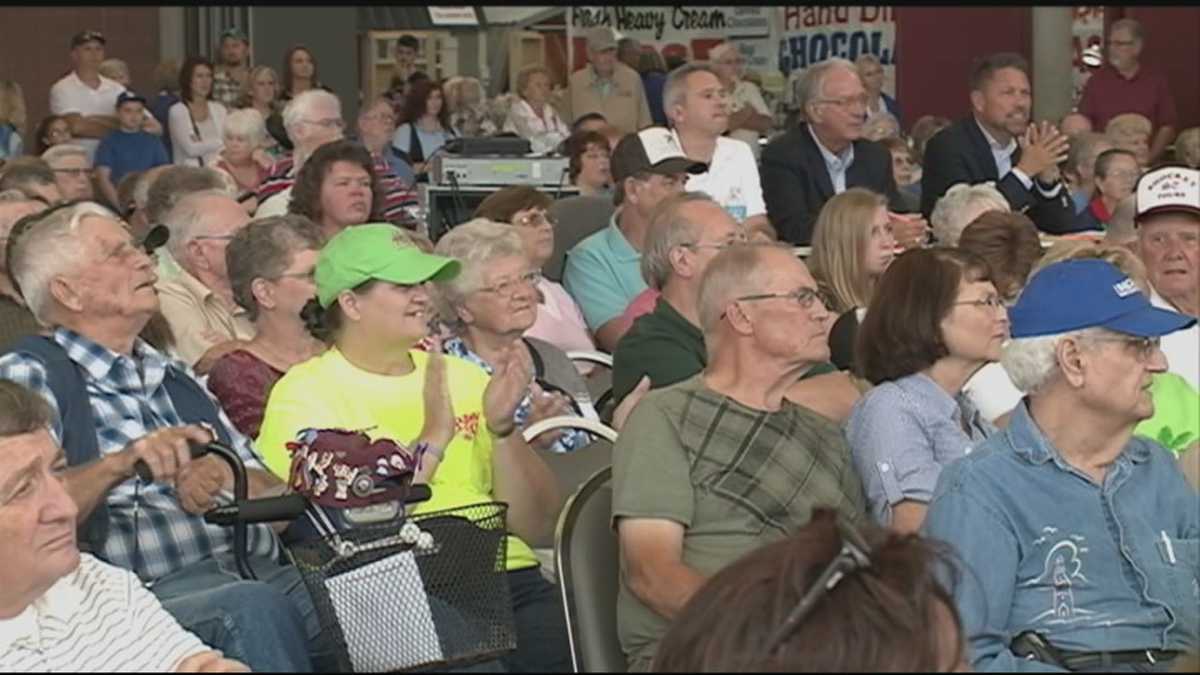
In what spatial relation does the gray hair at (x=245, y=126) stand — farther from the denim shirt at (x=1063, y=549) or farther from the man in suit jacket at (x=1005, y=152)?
the denim shirt at (x=1063, y=549)

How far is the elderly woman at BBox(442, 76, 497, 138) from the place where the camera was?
14.3 meters

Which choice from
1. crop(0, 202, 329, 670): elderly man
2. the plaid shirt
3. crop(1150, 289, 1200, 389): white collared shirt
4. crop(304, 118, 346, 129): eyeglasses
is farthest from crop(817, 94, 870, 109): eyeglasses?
the plaid shirt

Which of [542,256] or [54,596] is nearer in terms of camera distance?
[54,596]

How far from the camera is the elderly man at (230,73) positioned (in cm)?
1470

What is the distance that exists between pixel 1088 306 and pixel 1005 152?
521 centimetres

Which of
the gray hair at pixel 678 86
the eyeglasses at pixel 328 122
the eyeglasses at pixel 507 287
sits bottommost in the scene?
the eyeglasses at pixel 507 287

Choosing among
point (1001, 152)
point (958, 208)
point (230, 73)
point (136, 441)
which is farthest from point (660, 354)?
point (230, 73)

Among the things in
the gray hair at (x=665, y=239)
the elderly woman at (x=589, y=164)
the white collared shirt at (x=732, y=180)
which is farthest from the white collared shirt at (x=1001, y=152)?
the gray hair at (x=665, y=239)

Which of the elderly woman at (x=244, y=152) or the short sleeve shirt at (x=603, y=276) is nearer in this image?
the short sleeve shirt at (x=603, y=276)

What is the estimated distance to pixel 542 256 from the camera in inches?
295

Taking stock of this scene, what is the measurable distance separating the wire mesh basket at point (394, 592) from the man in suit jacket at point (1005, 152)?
5.09 m

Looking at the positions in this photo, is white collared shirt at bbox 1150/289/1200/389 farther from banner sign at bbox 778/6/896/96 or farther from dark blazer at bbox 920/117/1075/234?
banner sign at bbox 778/6/896/96

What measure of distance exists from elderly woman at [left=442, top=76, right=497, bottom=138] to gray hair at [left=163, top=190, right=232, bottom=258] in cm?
741

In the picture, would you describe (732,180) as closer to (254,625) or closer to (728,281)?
(728,281)
